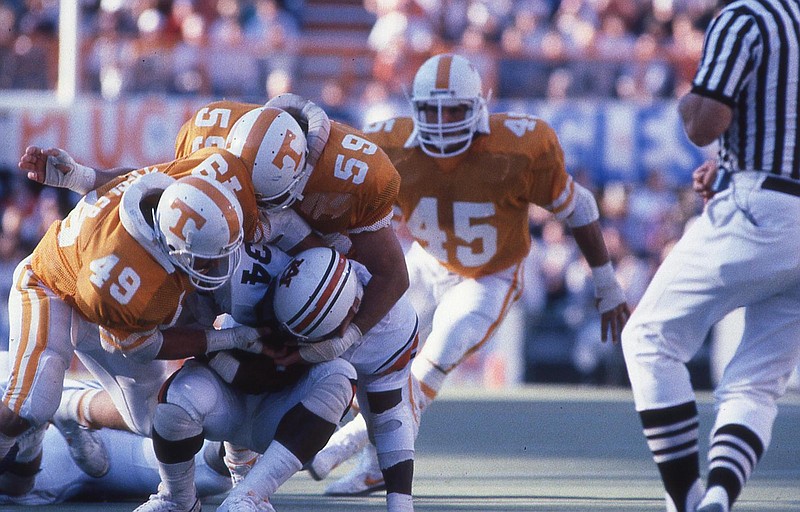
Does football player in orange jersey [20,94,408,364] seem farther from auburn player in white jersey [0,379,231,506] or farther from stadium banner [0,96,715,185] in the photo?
stadium banner [0,96,715,185]

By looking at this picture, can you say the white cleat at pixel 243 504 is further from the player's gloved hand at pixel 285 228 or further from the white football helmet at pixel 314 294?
the player's gloved hand at pixel 285 228

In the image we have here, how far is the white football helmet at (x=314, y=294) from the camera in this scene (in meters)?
3.97

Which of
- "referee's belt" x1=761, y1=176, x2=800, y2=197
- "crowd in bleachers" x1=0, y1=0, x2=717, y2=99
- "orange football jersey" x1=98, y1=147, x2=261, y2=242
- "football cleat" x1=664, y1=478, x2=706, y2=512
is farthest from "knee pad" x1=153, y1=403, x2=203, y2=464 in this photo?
"crowd in bleachers" x1=0, y1=0, x2=717, y2=99

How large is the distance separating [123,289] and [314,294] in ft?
1.87

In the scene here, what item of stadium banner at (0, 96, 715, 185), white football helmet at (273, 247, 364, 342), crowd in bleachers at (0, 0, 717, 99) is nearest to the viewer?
white football helmet at (273, 247, 364, 342)

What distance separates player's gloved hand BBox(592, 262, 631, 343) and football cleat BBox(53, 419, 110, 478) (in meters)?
2.19

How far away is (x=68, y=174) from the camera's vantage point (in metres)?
4.66

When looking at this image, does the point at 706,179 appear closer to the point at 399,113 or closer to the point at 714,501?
the point at 714,501

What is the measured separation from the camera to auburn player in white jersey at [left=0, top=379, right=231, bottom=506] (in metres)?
4.80

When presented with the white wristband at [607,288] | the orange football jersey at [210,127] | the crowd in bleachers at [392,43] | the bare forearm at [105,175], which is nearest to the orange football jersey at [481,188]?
the white wristband at [607,288]

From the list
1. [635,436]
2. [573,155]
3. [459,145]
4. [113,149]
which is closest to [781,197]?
[459,145]

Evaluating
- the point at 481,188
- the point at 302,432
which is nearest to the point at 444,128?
the point at 481,188

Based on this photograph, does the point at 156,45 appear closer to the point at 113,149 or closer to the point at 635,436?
the point at 113,149

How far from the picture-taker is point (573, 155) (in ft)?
41.2
